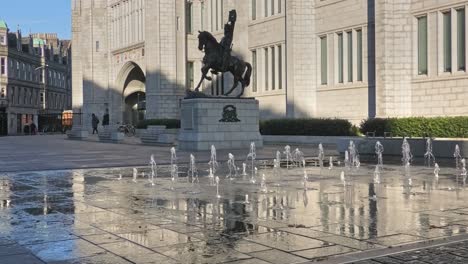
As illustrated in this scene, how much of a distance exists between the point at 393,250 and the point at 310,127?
25.8 metres

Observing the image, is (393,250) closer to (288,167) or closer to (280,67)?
(288,167)

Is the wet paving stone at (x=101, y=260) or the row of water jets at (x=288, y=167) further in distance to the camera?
the row of water jets at (x=288, y=167)

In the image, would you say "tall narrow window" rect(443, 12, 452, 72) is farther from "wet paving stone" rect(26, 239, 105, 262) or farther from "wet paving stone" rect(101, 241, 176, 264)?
"wet paving stone" rect(26, 239, 105, 262)

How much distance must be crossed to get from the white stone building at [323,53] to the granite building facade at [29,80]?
40.2m

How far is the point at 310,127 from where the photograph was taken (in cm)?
3177

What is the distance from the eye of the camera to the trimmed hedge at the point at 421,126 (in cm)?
2450

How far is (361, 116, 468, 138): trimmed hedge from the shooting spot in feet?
80.4

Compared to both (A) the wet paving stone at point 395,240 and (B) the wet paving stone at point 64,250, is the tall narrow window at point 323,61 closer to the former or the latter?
(A) the wet paving stone at point 395,240

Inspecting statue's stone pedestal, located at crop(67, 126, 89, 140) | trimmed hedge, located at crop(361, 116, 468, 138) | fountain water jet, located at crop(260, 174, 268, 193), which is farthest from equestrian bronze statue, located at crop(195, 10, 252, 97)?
statue's stone pedestal, located at crop(67, 126, 89, 140)

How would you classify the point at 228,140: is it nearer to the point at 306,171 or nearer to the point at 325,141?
the point at 325,141

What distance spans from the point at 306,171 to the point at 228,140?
11.7 m

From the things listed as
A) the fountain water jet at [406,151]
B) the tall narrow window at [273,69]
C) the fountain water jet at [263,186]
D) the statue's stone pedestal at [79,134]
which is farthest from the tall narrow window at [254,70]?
the fountain water jet at [263,186]

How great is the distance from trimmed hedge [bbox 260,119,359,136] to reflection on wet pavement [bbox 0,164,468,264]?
1721cm

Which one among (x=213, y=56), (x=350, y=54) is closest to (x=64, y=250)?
(x=213, y=56)
